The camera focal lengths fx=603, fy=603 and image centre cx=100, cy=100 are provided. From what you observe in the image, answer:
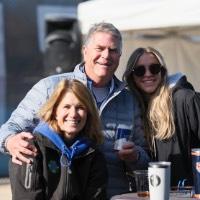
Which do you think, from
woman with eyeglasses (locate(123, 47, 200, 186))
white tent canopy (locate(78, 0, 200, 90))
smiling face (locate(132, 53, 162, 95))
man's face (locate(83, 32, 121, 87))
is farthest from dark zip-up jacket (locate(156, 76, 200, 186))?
white tent canopy (locate(78, 0, 200, 90))

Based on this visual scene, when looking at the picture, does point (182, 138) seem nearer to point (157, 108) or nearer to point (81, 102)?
point (157, 108)

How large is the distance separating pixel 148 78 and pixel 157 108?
0.55 feet

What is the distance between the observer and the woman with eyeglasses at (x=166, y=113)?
120 inches

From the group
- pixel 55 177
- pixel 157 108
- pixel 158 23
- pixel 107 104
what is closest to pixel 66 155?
pixel 55 177

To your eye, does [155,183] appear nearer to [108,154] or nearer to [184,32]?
[108,154]

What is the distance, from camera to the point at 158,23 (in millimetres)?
4918

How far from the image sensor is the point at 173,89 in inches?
123

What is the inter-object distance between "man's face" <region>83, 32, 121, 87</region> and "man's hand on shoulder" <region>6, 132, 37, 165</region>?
0.53 meters

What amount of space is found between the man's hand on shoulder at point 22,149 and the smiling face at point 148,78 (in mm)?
783

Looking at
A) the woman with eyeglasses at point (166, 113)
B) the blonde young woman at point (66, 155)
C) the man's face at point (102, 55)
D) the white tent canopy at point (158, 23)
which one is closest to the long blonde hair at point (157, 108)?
the woman with eyeglasses at point (166, 113)

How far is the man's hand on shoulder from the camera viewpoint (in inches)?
100

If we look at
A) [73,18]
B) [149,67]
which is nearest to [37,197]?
[149,67]

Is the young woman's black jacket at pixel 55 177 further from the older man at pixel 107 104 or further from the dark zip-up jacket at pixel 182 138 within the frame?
the dark zip-up jacket at pixel 182 138

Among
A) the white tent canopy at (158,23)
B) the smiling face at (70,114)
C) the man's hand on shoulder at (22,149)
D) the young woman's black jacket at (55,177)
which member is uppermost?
the white tent canopy at (158,23)
